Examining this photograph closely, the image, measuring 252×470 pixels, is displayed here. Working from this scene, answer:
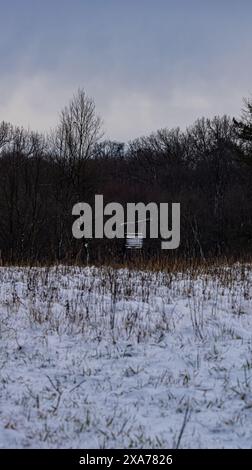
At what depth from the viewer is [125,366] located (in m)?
5.08

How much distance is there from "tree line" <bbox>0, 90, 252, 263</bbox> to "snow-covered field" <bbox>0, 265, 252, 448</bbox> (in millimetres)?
5587

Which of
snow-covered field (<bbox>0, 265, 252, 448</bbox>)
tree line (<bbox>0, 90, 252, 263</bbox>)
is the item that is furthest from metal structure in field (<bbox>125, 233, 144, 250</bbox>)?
snow-covered field (<bbox>0, 265, 252, 448</bbox>)

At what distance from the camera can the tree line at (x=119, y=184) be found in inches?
1060

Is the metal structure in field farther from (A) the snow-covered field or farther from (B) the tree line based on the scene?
(A) the snow-covered field

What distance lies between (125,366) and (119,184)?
156ft

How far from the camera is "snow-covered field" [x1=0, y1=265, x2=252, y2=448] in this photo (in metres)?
3.71

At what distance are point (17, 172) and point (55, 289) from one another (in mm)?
20639

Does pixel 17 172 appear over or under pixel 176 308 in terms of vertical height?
over

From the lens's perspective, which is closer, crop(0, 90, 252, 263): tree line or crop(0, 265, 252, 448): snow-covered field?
crop(0, 265, 252, 448): snow-covered field

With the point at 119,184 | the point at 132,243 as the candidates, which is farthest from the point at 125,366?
the point at 119,184

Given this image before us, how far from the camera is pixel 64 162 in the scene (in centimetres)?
2794
